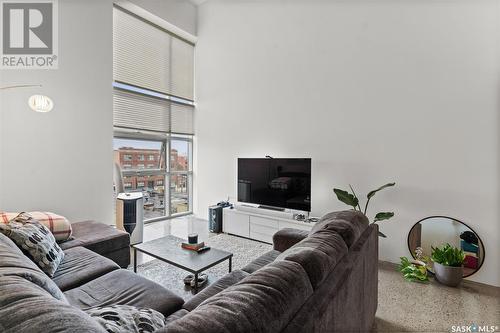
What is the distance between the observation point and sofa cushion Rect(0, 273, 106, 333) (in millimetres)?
686

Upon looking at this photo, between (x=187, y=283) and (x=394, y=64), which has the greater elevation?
(x=394, y=64)

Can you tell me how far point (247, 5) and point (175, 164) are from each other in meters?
3.23

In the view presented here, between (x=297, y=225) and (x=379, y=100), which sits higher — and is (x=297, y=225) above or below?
below

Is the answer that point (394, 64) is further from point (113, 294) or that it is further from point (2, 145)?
point (2, 145)

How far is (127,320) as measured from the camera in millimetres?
974

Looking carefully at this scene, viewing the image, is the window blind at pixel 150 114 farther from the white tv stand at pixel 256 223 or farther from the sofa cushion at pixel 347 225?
the sofa cushion at pixel 347 225

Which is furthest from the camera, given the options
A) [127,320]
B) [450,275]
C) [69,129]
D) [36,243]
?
[69,129]

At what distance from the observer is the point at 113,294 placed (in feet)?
5.17

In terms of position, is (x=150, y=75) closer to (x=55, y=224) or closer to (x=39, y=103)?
(x=39, y=103)

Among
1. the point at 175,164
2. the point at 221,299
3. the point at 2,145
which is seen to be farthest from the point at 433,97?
the point at 2,145

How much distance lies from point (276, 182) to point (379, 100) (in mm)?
1753

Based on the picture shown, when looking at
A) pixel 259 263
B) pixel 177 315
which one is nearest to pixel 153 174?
pixel 259 263

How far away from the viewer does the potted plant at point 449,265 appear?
2463 millimetres

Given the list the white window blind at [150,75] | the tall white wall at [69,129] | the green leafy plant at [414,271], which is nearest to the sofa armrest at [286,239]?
the green leafy plant at [414,271]
